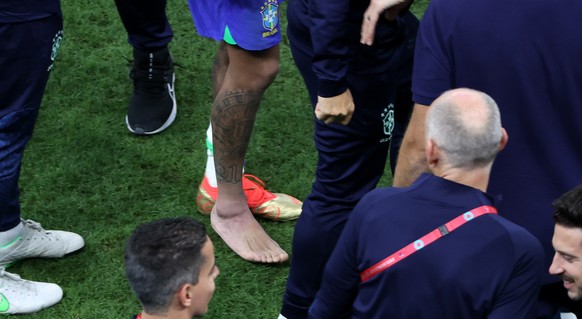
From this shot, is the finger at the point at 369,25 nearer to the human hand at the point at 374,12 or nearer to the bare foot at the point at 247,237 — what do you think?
the human hand at the point at 374,12

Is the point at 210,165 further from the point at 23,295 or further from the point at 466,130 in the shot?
the point at 466,130

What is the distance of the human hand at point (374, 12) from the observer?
3146mm

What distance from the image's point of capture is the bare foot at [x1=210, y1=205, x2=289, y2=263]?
415cm

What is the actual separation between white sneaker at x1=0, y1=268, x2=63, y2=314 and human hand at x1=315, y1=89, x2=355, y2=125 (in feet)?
4.51

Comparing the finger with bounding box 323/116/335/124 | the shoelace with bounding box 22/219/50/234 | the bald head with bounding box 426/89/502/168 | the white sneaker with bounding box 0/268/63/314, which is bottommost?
the white sneaker with bounding box 0/268/63/314

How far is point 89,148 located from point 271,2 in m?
1.36

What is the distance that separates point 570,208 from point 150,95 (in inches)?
110

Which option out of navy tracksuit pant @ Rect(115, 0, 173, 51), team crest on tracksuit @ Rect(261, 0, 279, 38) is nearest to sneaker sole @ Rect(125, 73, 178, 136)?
navy tracksuit pant @ Rect(115, 0, 173, 51)

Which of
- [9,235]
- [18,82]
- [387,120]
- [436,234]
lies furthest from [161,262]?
[9,235]

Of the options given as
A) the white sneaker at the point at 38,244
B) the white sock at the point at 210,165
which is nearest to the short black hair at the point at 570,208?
the white sock at the point at 210,165

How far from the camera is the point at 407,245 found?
246cm

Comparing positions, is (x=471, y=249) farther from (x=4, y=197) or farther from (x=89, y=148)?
(x=89, y=148)

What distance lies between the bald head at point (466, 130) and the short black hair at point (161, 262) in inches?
27.9

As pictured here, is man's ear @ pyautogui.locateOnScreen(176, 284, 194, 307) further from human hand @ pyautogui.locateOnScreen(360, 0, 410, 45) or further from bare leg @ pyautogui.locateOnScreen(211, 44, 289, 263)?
bare leg @ pyautogui.locateOnScreen(211, 44, 289, 263)
